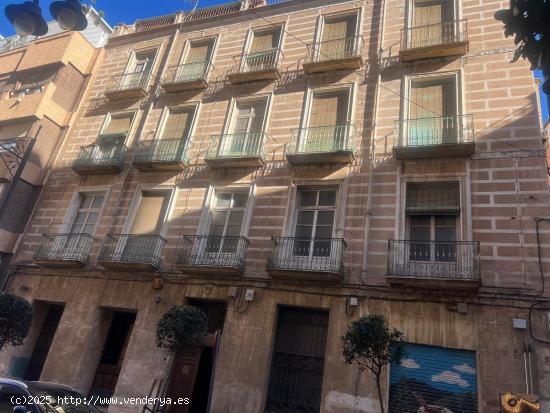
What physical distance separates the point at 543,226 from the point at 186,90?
12.9 meters

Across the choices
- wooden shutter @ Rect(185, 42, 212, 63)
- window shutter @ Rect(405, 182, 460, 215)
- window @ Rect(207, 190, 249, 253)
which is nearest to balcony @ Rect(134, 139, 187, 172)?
window @ Rect(207, 190, 249, 253)

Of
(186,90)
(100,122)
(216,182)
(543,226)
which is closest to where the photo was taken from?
(543,226)

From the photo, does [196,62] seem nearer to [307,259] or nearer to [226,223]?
[226,223]

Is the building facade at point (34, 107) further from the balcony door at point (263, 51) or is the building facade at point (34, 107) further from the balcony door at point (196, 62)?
the balcony door at point (263, 51)

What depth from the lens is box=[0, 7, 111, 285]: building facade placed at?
16422 mm

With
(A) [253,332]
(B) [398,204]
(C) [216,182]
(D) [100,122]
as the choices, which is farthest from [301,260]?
(D) [100,122]

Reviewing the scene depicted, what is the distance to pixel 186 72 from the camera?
1742 cm

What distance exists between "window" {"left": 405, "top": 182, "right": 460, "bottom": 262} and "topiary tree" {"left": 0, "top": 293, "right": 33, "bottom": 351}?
10703 millimetres

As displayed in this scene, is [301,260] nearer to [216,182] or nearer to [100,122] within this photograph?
[216,182]

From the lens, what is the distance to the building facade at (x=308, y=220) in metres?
9.77

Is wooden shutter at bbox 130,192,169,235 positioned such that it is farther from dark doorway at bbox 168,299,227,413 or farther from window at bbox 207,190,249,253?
dark doorway at bbox 168,299,227,413

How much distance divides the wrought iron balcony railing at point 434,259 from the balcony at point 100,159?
34.0 ft

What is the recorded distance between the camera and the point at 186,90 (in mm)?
16719

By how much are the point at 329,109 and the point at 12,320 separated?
1135cm
